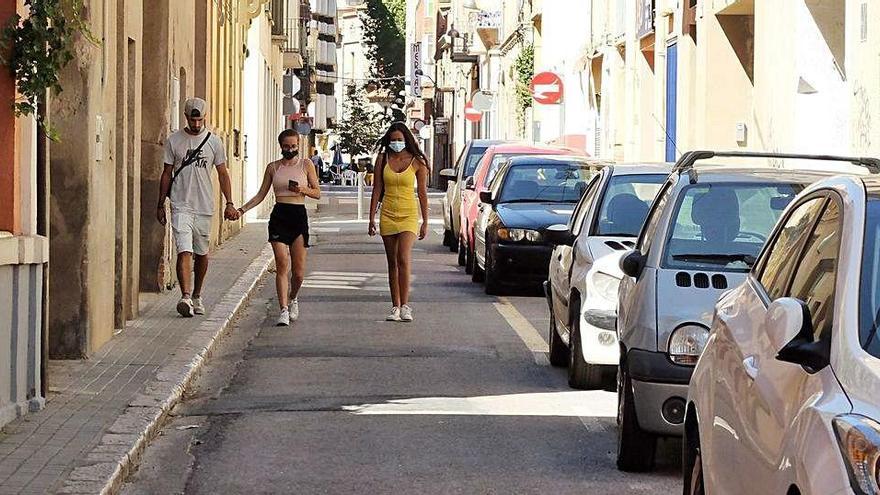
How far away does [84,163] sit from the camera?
495 inches

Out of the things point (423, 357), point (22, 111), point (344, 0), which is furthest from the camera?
point (344, 0)

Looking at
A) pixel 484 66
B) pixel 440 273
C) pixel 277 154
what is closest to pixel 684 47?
pixel 440 273

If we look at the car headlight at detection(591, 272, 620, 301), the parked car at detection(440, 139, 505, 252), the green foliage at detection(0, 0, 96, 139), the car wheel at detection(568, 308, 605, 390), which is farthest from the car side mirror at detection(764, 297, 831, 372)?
the parked car at detection(440, 139, 505, 252)

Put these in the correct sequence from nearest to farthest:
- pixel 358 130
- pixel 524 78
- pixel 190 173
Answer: pixel 190 173, pixel 524 78, pixel 358 130

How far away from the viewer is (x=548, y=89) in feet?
131

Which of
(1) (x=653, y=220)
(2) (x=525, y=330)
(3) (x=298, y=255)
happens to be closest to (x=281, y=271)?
(3) (x=298, y=255)

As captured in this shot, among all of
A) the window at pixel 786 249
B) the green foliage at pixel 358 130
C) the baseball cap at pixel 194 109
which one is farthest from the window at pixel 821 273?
the green foliage at pixel 358 130

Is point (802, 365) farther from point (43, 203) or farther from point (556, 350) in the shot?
point (556, 350)

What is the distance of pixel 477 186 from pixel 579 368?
1364cm

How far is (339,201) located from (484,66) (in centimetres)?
1787

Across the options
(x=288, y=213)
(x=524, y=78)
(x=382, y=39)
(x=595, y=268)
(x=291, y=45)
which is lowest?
(x=595, y=268)

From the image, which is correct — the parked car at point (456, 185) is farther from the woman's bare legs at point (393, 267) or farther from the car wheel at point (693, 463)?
the car wheel at point (693, 463)

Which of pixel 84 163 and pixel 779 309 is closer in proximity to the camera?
pixel 779 309

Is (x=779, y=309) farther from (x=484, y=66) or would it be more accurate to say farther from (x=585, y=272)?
(x=484, y=66)
